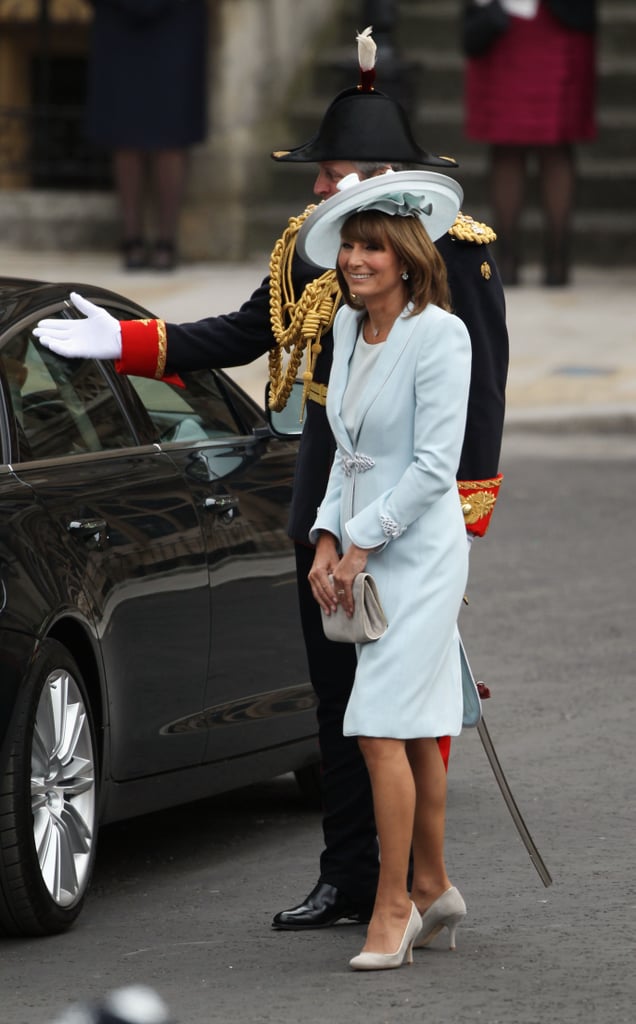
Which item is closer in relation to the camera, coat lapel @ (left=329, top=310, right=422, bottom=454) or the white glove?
coat lapel @ (left=329, top=310, right=422, bottom=454)

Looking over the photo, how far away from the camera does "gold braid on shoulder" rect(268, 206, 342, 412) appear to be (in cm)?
565

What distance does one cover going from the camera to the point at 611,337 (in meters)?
16.6

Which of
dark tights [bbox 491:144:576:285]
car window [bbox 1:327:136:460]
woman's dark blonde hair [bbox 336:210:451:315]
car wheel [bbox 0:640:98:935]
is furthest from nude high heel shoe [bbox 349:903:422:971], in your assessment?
dark tights [bbox 491:144:576:285]

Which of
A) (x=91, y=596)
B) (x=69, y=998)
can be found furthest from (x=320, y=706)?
(x=69, y=998)

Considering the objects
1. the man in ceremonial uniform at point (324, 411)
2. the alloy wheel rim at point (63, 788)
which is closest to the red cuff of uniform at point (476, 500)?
the man in ceremonial uniform at point (324, 411)

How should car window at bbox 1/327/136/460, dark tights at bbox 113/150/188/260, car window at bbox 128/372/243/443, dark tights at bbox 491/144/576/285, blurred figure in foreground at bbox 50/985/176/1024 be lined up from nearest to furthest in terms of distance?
blurred figure in foreground at bbox 50/985/176/1024
car window at bbox 1/327/136/460
car window at bbox 128/372/243/443
dark tights at bbox 491/144/576/285
dark tights at bbox 113/150/188/260

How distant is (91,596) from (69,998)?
103 cm

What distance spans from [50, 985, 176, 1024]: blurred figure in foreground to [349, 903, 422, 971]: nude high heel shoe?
1.42ft

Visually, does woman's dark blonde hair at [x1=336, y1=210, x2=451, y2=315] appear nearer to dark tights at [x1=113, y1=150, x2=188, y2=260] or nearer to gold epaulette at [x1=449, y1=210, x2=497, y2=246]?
gold epaulette at [x1=449, y1=210, x2=497, y2=246]

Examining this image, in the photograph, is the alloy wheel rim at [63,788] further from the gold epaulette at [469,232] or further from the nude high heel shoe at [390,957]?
the gold epaulette at [469,232]

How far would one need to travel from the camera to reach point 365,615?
5211mm

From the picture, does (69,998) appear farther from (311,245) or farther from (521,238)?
(521,238)

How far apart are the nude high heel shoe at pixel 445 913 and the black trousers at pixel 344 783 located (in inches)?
10.3

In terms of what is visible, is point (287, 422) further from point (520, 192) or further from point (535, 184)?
point (535, 184)
